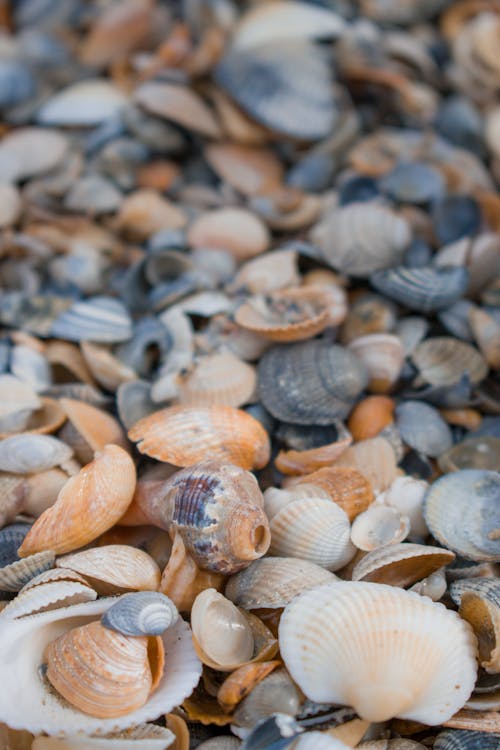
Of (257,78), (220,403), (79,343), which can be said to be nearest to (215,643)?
(220,403)

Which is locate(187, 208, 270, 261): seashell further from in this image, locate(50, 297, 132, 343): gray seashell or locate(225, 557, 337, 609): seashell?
locate(225, 557, 337, 609): seashell

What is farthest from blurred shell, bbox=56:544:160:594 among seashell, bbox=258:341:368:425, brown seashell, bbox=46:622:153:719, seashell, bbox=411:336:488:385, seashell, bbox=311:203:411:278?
seashell, bbox=311:203:411:278

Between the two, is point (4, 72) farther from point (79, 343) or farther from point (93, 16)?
point (79, 343)

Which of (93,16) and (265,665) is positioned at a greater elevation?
(93,16)

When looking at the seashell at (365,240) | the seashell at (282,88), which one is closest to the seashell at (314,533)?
the seashell at (365,240)

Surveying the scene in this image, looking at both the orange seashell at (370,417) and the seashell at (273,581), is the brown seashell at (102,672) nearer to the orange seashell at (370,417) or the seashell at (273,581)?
the seashell at (273,581)

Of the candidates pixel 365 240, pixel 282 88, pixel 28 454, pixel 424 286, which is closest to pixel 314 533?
pixel 28 454
